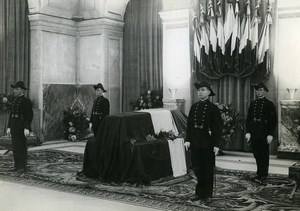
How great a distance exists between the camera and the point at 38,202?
19.4 ft

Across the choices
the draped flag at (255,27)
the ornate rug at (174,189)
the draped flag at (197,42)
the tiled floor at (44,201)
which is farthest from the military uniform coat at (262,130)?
the draped flag at (197,42)

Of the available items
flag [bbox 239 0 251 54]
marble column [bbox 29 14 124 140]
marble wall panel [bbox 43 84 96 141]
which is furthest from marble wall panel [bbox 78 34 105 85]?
flag [bbox 239 0 251 54]

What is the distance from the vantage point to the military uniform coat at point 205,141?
6.01m

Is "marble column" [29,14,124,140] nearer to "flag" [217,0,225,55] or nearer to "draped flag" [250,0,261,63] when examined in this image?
"flag" [217,0,225,55]

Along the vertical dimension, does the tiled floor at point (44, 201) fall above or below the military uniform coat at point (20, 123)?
below

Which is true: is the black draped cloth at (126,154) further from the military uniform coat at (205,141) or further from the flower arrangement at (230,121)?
the flower arrangement at (230,121)

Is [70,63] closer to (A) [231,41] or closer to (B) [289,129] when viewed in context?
(A) [231,41]

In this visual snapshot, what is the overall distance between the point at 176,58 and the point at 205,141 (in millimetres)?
5911

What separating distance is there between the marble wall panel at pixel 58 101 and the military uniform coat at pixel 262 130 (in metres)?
6.79

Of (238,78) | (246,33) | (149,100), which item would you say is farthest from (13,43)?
(246,33)

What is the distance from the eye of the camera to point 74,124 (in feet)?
42.6

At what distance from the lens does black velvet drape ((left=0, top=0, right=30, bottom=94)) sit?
12.3 m

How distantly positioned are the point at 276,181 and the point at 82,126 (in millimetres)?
7166

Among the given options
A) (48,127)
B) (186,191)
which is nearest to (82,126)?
(48,127)
